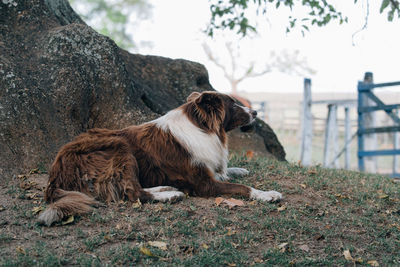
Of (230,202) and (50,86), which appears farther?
(50,86)

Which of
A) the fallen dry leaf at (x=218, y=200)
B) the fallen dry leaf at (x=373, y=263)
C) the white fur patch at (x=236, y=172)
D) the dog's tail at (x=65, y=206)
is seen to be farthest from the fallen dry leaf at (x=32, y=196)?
the fallen dry leaf at (x=373, y=263)

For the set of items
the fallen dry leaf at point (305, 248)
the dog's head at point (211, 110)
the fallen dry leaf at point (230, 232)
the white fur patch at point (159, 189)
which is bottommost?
the fallen dry leaf at point (305, 248)

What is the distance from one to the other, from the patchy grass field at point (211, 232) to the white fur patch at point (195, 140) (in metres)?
0.51

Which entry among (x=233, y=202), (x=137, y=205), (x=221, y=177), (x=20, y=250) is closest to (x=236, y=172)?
(x=221, y=177)

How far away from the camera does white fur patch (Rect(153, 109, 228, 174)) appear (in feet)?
15.4

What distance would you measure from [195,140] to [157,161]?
51cm

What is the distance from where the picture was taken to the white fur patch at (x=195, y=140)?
15.4 feet

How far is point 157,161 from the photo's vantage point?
4.67 m

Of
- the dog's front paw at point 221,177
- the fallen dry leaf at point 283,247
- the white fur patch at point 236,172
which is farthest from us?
the white fur patch at point 236,172

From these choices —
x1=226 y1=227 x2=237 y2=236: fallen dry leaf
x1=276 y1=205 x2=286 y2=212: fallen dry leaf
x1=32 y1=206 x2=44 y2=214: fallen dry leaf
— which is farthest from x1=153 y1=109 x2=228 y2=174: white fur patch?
x1=32 y1=206 x2=44 y2=214: fallen dry leaf

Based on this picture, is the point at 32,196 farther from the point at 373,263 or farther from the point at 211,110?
the point at 373,263

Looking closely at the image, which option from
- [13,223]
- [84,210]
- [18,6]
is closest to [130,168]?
[84,210]

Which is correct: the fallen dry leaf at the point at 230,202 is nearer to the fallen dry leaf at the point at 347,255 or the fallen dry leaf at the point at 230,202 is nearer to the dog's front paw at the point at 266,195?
the dog's front paw at the point at 266,195

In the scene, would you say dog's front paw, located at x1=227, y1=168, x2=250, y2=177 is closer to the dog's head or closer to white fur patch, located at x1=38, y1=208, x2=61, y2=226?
the dog's head
